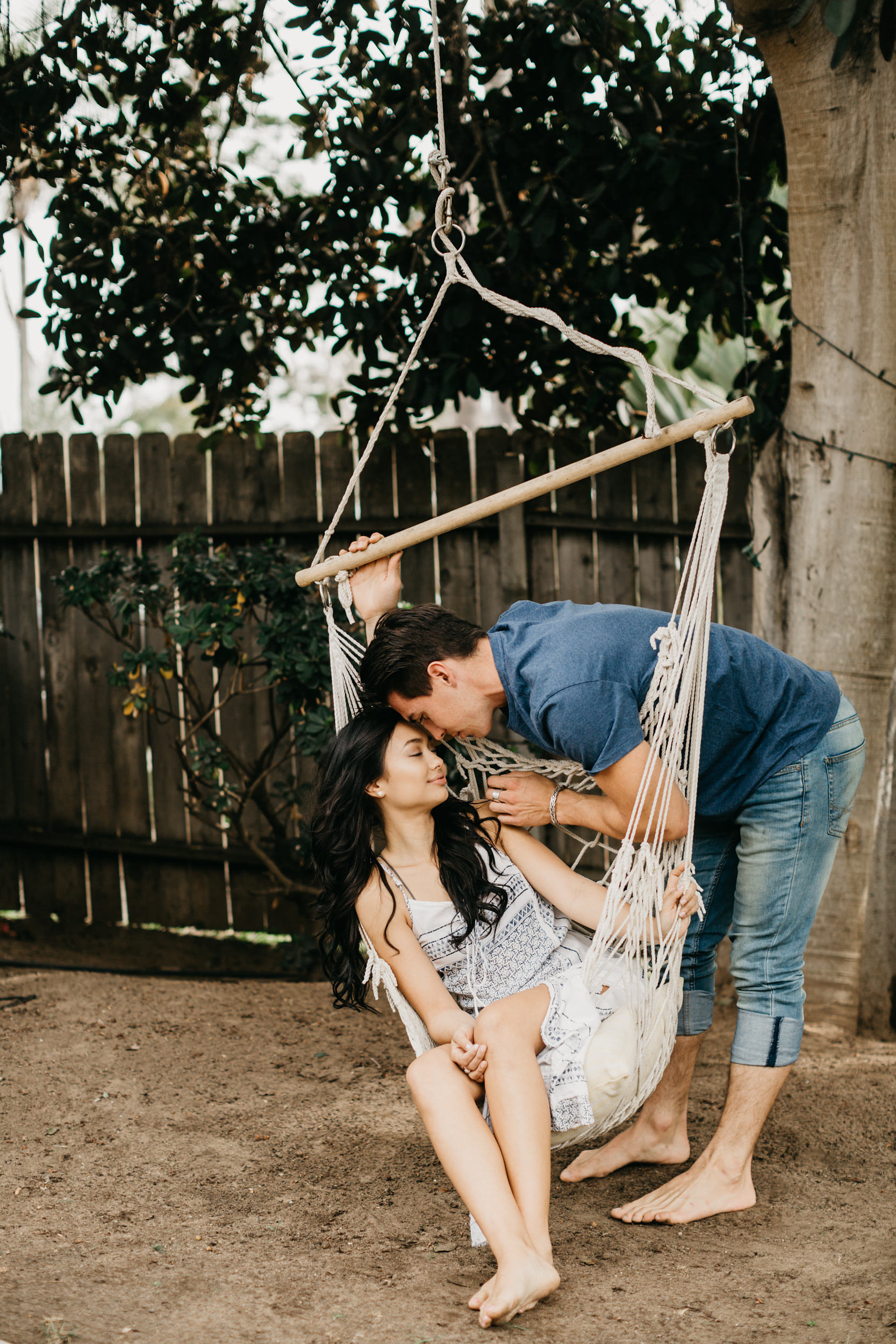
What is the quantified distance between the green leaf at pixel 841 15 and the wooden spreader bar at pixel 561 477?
738 millimetres

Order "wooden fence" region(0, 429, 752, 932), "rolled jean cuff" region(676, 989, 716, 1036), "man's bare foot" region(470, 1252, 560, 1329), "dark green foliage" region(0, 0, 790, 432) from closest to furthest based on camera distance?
"man's bare foot" region(470, 1252, 560, 1329)
"rolled jean cuff" region(676, 989, 716, 1036)
"dark green foliage" region(0, 0, 790, 432)
"wooden fence" region(0, 429, 752, 932)

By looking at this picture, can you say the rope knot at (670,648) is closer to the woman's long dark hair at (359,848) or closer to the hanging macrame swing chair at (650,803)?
the hanging macrame swing chair at (650,803)

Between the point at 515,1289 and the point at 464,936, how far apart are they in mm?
566

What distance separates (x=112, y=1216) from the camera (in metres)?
1.77

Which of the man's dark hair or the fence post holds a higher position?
the fence post

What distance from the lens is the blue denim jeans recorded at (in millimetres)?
1739

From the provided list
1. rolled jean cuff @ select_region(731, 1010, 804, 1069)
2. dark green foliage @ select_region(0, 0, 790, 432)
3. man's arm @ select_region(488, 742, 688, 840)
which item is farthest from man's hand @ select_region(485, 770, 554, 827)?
dark green foliage @ select_region(0, 0, 790, 432)

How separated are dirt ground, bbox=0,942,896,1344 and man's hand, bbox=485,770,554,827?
0.63 m

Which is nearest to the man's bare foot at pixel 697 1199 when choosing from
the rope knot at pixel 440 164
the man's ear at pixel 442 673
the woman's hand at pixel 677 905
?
the woman's hand at pixel 677 905

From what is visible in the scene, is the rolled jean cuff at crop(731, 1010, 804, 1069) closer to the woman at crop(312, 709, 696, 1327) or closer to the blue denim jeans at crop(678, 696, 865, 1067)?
the blue denim jeans at crop(678, 696, 865, 1067)

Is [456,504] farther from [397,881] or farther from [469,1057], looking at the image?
[469,1057]

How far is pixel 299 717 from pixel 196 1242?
136cm

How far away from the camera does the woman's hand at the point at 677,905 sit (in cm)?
172

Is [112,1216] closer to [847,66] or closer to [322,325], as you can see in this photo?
[322,325]
